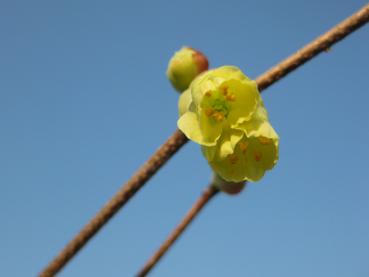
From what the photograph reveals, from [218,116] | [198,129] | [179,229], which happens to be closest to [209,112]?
[218,116]

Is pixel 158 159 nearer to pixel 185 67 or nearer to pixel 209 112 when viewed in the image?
pixel 209 112

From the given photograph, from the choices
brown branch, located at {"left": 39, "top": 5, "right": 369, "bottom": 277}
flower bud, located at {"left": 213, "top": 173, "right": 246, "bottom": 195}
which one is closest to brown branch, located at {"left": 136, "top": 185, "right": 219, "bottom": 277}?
flower bud, located at {"left": 213, "top": 173, "right": 246, "bottom": 195}

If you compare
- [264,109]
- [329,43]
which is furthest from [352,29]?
[264,109]

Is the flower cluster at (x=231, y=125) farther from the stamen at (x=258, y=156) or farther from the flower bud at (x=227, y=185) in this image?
the flower bud at (x=227, y=185)

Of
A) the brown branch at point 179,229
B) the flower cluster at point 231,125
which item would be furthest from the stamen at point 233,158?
the brown branch at point 179,229

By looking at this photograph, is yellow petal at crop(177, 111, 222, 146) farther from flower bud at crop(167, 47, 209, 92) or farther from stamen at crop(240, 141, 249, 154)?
flower bud at crop(167, 47, 209, 92)

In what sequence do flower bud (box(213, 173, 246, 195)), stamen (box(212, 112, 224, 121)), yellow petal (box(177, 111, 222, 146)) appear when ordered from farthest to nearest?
flower bud (box(213, 173, 246, 195)), stamen (box(212, 112, 224, 121)), yellow petal (box(177, 111, 222, 146))

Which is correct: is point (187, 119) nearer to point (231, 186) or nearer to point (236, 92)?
point (236, 92)

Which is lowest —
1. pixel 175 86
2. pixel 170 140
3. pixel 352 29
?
pixel 170 140
